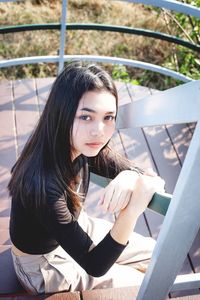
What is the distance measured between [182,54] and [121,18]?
3.77 feet

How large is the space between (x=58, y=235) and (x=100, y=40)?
12.7 feet

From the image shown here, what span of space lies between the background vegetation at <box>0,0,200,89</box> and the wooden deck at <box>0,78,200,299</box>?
1267 mm

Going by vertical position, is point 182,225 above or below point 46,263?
above

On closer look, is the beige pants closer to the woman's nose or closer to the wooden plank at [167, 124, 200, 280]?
the woman's nose

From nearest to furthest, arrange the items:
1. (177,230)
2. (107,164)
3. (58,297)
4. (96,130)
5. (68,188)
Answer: (177,230) < (96,130) < (68,188) < (58,297) < (107,164)

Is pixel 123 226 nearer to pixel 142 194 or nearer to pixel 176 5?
pixel 142 194

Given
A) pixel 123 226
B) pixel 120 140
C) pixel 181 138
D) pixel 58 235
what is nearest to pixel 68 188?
pixel 58 235

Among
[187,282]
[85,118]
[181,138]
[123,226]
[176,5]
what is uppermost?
[176,5]

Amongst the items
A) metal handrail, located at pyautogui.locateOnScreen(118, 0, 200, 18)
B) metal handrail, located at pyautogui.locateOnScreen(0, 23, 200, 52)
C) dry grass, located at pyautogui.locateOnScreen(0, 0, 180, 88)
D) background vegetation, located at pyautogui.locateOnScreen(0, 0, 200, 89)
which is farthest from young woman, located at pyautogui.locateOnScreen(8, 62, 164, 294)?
dry grass, located at pyautogui.locateOnScreen(0, 0, 180, 88)

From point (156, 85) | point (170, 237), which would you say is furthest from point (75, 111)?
point (156, 85)

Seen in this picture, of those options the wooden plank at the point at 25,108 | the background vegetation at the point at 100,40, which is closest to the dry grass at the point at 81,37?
the background vegetation at the point at 100,40

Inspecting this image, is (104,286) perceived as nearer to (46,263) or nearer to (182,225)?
(46,263)

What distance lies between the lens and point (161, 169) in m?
2.74

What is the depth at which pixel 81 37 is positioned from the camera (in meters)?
4.96
